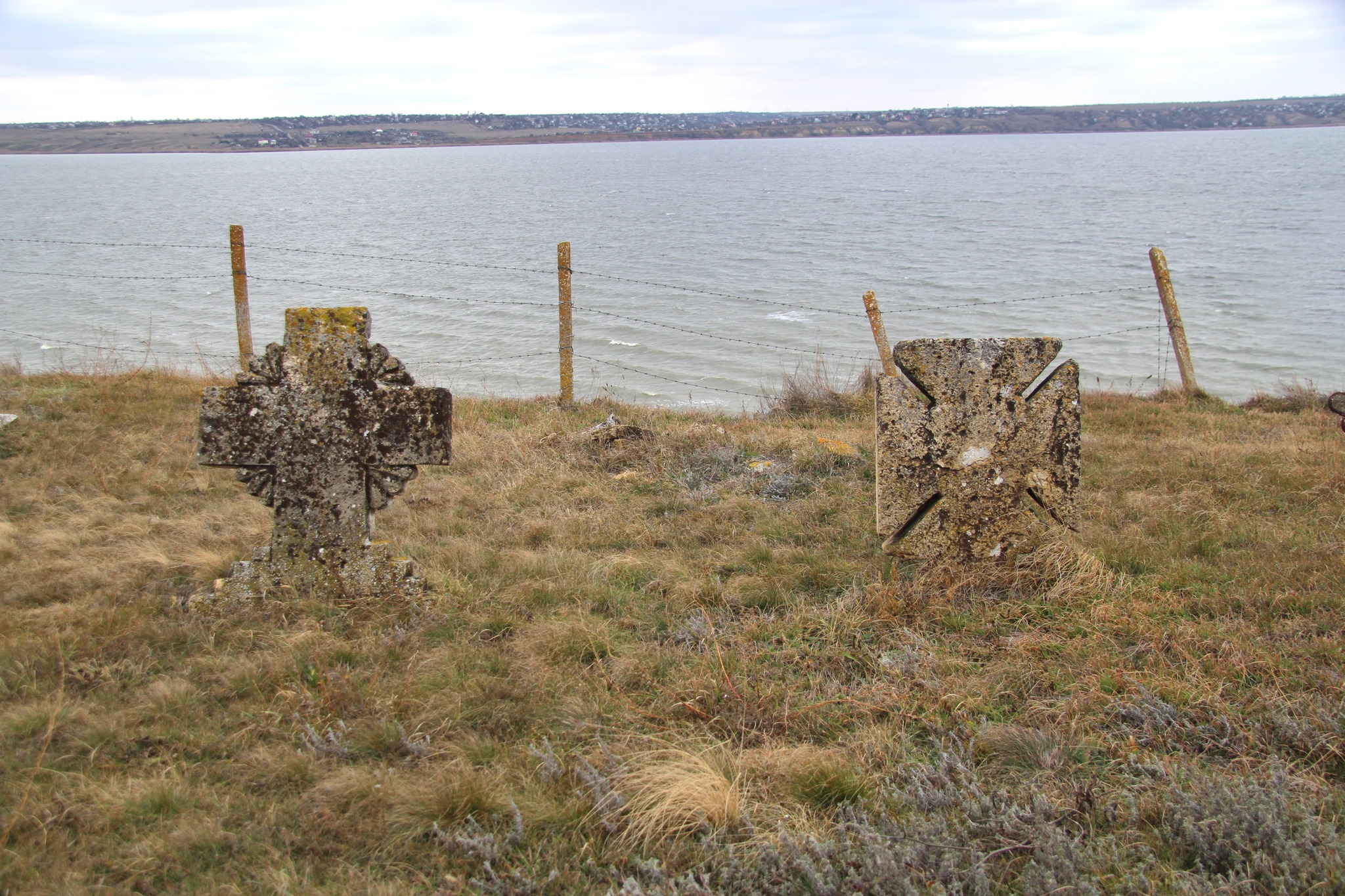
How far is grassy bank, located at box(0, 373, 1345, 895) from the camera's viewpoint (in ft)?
8.27

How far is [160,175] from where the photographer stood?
374 ft

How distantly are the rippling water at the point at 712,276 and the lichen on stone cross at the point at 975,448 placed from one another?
8.19 metres

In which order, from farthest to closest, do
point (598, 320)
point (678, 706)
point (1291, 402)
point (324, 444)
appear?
point (598, 320), point (1291, 402), point (324, 444), point (678, 706)

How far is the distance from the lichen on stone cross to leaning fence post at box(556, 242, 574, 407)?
5651mm

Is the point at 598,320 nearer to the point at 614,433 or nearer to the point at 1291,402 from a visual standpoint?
the point at 614,433

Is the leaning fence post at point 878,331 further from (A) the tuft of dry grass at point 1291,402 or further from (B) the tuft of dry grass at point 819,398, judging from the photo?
(A) the tuft of dry grass at point 1291,402

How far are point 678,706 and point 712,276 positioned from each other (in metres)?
26.1

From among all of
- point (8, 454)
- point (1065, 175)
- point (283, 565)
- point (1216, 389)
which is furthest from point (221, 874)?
point (1065, 175)

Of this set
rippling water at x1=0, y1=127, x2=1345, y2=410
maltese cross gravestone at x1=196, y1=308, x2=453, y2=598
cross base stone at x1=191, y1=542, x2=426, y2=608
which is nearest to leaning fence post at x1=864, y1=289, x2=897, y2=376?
rippling water at x1=0, y1=127, x2=1345, y2=410

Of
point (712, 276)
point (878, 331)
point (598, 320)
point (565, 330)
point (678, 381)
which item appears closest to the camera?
point (878, 331)

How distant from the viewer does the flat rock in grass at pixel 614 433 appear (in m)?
7.48

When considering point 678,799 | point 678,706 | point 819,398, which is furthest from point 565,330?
point 678,799

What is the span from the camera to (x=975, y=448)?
14.7ft

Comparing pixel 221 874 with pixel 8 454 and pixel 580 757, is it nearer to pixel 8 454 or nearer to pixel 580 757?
pixel 580 757
